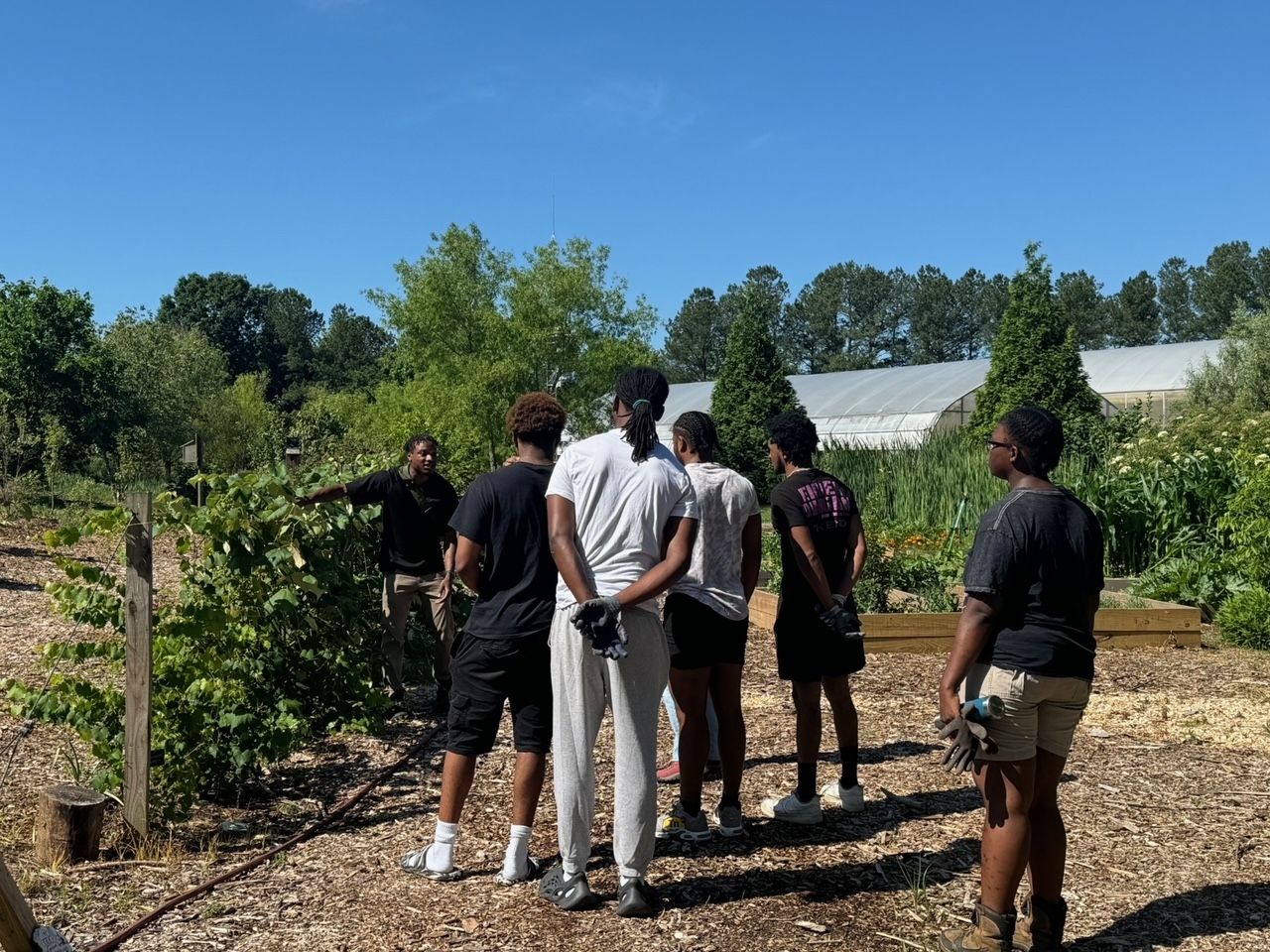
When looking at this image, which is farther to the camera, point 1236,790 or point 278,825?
point 1236,790

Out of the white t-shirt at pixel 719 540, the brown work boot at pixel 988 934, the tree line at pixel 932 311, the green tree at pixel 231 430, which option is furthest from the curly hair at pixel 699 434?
the tree line at pixel 932 311

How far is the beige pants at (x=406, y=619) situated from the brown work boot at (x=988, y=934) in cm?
395

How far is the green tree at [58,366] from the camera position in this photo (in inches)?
1101

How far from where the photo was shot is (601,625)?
12.3 feet

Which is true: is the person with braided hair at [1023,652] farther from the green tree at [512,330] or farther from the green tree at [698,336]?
the green tree at [698,336]

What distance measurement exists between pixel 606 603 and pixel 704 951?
1184 mm

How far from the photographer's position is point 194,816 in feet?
16.8

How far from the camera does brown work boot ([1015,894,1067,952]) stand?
3678 mm

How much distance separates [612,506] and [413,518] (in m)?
3.07

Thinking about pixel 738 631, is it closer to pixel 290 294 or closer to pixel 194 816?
pixel 194 816

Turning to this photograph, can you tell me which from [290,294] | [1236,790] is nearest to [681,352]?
[290,294]

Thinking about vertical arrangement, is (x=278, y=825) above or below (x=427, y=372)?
below

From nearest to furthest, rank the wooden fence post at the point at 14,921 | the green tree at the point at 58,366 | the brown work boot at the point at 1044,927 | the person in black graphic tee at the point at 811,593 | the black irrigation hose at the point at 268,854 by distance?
the wooden fence post at the point at 14,921 → the brown work boot at the point at 1044,927 → the black irrigation hose at the point at 268,854 → the person in black graphic tee at the point at 811,593 → the green tree at the point at 58,366

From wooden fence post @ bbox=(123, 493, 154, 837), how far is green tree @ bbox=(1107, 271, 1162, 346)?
277ft
